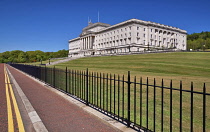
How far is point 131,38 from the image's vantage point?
323 feet

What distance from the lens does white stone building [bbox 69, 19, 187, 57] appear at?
98262 mm

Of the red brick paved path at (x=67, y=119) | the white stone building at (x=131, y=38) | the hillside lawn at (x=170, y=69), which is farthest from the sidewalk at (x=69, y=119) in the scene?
the white stone building at (x=131, y=38)

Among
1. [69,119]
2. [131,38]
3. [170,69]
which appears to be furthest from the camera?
[131,38]

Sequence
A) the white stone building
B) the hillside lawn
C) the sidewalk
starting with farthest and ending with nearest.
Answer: the white stone building < the hillside lawn < the sidewalk

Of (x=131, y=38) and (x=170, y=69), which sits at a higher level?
(x=131, y=38)

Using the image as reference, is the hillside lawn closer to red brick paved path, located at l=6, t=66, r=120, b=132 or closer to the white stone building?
red brick paved path, located at l=6, t=66, r=120, b=132

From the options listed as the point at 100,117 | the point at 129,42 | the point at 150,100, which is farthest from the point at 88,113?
the point at 129,42

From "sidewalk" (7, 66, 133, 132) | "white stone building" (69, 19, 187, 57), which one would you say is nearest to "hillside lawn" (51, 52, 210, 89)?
"sidewalk" (7, 66, 133, 132)

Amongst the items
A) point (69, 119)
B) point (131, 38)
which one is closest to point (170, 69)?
point (69, 119)

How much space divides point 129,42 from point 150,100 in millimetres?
91467

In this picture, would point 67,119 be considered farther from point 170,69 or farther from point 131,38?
point 131,38

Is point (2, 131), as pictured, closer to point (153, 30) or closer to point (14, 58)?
point (153, 30)

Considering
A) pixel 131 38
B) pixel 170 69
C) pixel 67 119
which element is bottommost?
pixel 67 119

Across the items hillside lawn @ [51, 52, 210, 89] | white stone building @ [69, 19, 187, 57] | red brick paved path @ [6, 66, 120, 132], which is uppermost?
white stone building @ [69, 19, 187, 57]
